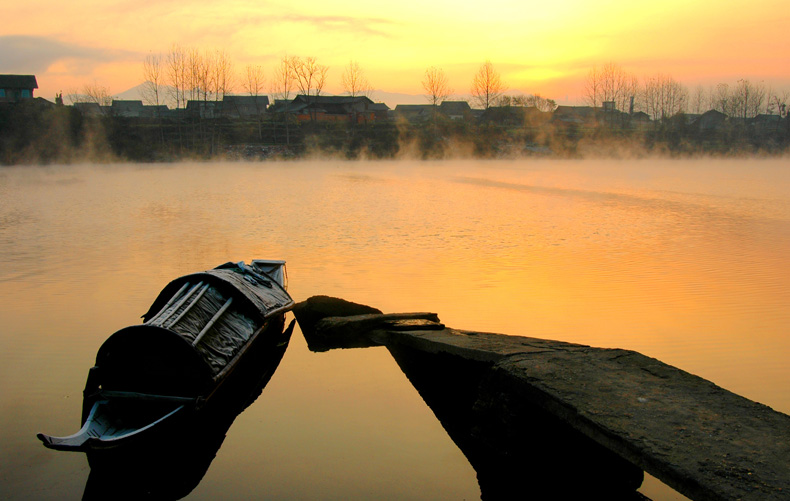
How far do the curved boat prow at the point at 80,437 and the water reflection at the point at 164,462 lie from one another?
0.16 metres

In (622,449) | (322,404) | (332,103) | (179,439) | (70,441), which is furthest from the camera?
(332,103)

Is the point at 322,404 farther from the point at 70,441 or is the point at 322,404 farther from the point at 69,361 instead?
the point at 69,361

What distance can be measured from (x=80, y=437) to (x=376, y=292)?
6924 mm

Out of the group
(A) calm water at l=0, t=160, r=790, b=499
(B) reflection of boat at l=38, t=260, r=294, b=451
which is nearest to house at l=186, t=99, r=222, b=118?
(A) calm water at l=0, t=160, r=790, b=499

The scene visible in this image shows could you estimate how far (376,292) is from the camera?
39.4ft

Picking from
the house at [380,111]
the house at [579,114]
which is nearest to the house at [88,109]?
the house at [380,111]

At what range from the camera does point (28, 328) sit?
9.91 metres

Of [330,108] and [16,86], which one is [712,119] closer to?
[330,108]

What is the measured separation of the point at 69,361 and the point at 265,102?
291 ft

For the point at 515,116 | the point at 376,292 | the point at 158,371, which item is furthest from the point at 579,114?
the point at 158,371

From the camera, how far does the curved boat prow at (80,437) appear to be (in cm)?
528

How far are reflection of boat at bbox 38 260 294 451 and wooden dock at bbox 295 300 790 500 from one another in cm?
235

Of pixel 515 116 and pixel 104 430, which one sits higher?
pixel 515 116

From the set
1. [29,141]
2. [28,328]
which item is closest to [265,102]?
[29,141]
